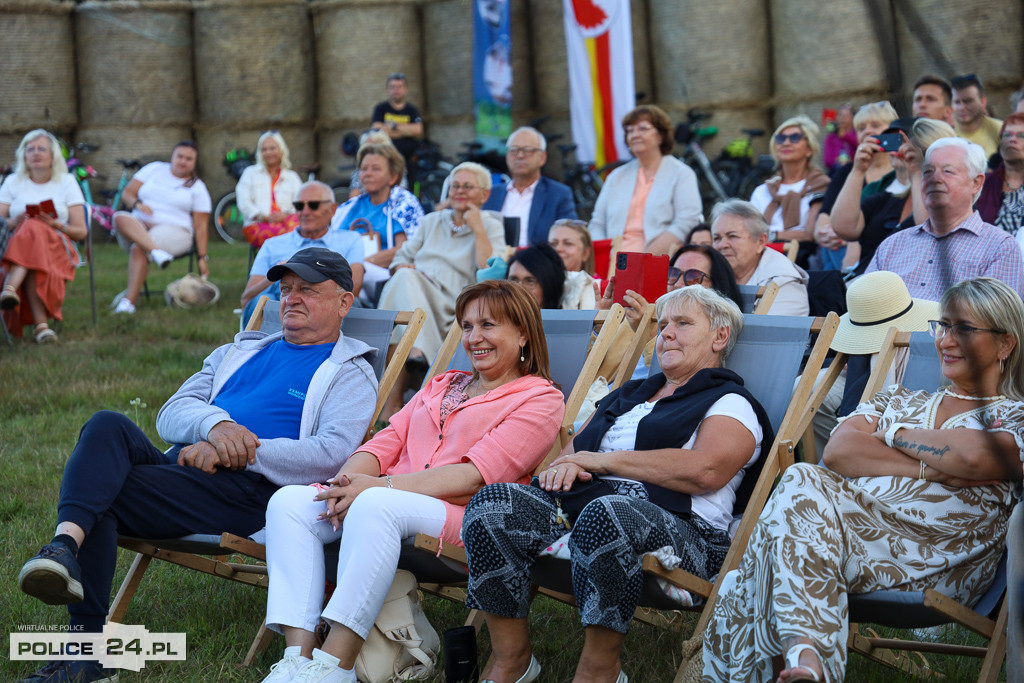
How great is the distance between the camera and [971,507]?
8.71ft

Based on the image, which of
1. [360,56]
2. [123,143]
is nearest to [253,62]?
[360,56]

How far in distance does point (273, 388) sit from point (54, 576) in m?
1.07

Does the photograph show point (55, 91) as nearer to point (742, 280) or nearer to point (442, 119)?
point (442, 119)

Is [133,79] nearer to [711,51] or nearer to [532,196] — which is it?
[711,51]

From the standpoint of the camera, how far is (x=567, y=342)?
3980 millimetres

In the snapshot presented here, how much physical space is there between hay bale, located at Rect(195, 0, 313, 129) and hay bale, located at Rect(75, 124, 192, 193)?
21.0 inches

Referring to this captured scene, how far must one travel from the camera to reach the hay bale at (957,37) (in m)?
0.80

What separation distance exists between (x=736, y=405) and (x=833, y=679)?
2.92 ft

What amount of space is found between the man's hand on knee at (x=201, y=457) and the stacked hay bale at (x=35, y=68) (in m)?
10.9

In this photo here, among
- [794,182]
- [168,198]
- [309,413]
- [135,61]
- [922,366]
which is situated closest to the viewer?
[922,366]

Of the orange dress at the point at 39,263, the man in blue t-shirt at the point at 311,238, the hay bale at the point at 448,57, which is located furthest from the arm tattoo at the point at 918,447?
the hay bale at the point at 448,57

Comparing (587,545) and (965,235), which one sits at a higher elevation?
(965,235)

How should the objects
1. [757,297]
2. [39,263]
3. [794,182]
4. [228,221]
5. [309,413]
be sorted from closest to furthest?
1. [309,413]
2. [757,297]
3. [794,182]
4. [39,263]
5. [228,221]

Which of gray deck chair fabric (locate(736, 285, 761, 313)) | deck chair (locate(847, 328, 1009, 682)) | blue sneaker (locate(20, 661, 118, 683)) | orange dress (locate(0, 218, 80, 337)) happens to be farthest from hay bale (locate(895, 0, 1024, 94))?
orange dress (locate(0, 218, 80, 337))
